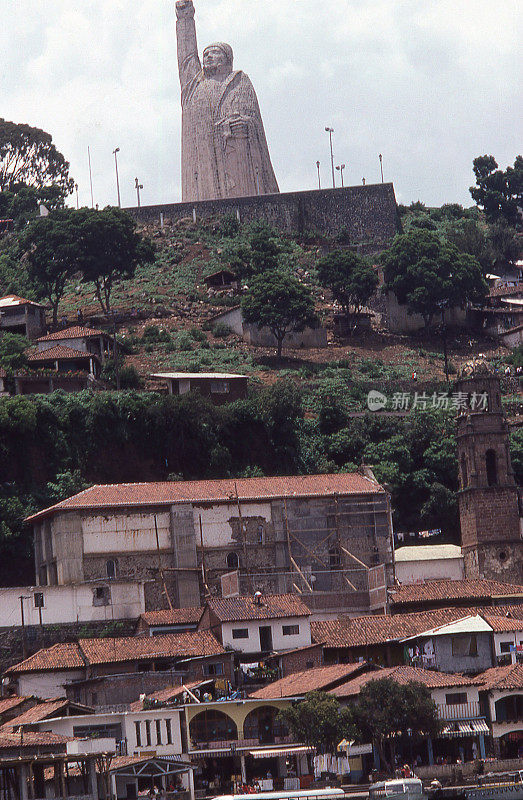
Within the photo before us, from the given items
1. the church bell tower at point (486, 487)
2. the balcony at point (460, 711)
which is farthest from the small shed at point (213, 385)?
the balcony at point (460, 711)

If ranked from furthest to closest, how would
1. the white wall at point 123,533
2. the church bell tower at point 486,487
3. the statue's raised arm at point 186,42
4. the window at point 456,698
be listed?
the statue's raised arm at point 186,42 → the church bell tower at point 486,487 → the white wall at point 123,533 → the window at point 456,698

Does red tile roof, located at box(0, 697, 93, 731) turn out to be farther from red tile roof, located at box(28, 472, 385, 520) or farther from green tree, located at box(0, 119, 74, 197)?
green tree, located at box(0, 119, 74, 197)

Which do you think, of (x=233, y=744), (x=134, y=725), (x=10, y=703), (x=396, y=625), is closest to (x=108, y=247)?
(x=396, y=625)

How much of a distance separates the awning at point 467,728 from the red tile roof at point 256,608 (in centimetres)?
920

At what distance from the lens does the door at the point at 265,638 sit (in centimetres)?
6656

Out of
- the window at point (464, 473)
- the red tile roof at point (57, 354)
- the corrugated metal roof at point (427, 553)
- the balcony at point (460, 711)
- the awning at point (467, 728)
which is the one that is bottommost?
the awning at point (467, 728)

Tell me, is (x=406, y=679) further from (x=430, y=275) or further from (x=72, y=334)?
(x=430, y=275)

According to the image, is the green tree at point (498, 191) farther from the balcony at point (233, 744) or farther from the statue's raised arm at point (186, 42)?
the balcony at point (233, 744)

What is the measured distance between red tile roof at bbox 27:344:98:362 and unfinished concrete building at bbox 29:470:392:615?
1754 cm

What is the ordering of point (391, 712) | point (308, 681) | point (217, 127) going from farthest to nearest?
point (217, 127) → point (308, 681) → point (391, 712)

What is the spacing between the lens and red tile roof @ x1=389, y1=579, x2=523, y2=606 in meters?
71.9

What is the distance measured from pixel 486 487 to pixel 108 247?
36044 millimetres

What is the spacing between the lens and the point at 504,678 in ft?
200

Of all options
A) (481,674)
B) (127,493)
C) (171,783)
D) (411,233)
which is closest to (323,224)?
(411,233)
